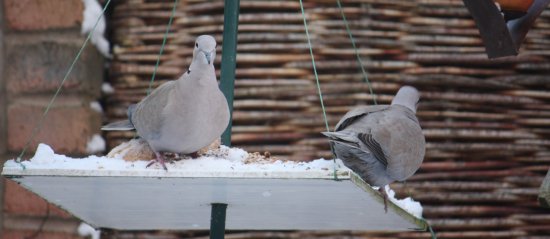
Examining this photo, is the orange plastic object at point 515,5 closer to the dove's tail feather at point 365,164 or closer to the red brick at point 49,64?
the dove's tail feather at point 365,164

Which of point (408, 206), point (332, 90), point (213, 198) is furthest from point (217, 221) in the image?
point (332, 90)

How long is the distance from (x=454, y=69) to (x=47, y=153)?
1.39 m

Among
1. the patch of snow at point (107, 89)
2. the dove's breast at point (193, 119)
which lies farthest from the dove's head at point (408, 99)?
the patch of snow at point (107, 89)

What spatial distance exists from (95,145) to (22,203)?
28cm

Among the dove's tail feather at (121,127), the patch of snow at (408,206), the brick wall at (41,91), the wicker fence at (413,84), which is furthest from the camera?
the brick wall at (41,91)

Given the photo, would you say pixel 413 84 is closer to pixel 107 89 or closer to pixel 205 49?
pixel 107 89

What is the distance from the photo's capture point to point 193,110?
165cm

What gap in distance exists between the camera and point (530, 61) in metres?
2.68

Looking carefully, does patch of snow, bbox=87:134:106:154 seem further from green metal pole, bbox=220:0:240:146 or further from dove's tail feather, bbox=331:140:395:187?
dove's tail feather, bbox=331:140:395:187

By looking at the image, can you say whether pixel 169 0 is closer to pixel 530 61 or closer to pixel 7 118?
pixel 7 118

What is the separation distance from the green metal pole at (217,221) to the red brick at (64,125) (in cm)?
102

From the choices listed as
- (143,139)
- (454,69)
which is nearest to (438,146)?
(454,69)

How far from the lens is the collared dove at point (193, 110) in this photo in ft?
5.39

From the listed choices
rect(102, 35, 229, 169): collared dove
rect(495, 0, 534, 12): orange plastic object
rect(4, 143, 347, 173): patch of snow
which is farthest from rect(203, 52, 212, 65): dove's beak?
rect(495, 0, 534, 12): orange plastic object
